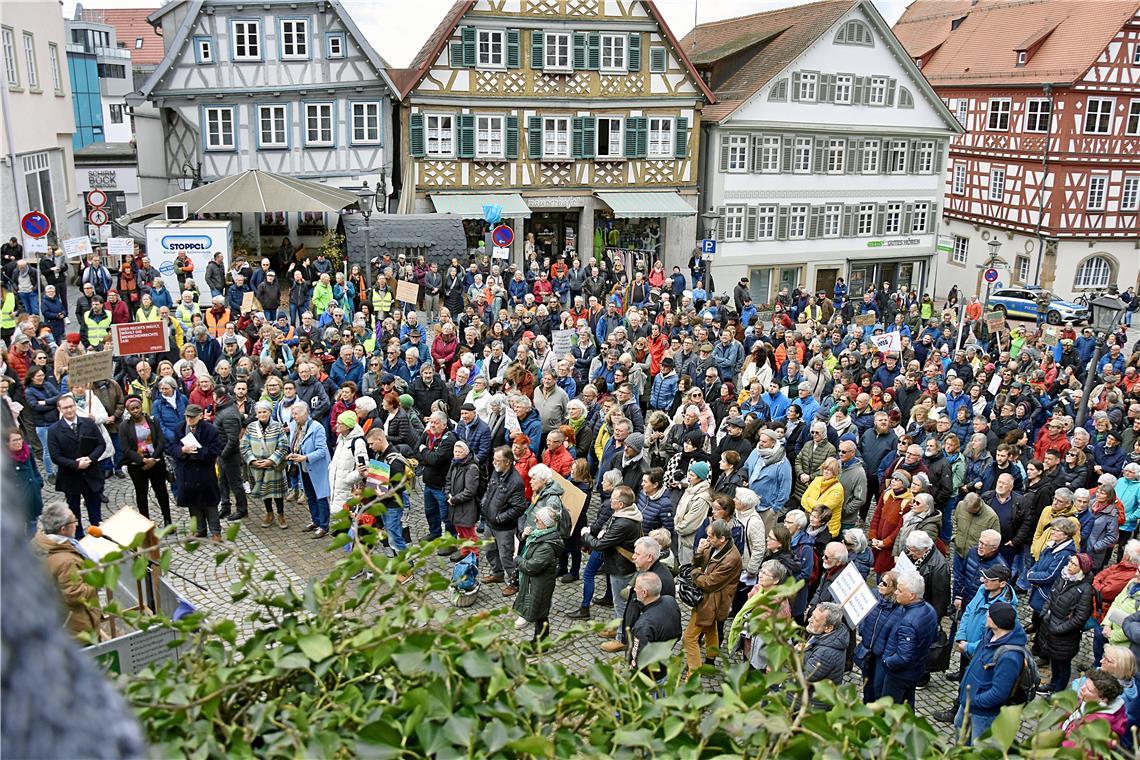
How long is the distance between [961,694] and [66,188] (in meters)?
31.0

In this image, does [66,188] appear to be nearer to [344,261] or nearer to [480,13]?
[344,261]

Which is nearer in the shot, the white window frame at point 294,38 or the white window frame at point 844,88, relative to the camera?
the white window frame at point 294,38

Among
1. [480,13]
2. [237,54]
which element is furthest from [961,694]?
[237,54]

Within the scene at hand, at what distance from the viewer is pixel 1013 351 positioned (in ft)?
61.8

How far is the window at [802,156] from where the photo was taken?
33.1 m

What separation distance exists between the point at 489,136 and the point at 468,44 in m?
2.81

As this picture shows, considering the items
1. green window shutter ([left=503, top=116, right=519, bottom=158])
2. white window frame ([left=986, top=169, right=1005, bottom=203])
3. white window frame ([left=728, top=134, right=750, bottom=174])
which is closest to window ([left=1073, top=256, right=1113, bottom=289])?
white window frame ([left=986, top=169, right=1005, bottom=203])

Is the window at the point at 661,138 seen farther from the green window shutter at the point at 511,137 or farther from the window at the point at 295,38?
the window at the point at 295,38

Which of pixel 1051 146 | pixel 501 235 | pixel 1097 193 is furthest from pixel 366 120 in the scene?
pixel 1097 193

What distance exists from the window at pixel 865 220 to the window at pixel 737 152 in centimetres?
564

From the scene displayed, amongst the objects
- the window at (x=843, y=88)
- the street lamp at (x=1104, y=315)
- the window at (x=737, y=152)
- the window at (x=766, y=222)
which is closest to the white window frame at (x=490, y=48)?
the window at (x=737, y=152)

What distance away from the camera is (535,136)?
30.2 metres

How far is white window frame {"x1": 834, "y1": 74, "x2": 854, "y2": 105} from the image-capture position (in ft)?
108

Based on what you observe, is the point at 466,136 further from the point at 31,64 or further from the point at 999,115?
the point at 999,115
